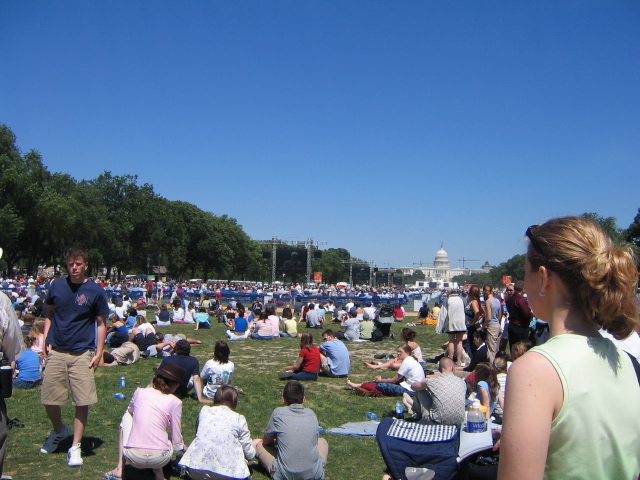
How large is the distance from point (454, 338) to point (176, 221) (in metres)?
69.2

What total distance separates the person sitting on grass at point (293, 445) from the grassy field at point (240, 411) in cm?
35

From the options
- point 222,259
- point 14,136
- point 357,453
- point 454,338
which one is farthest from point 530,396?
point 222,259

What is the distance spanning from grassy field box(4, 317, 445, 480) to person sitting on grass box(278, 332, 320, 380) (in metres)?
0.25

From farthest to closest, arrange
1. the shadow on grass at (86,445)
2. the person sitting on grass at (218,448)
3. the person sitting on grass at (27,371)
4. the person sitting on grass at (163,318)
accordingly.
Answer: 1. the person sitting on grass at (163,318)
2. the person sitting on grass at (27,371)
3. the shadow on grass at (86,445)
4. the person sitting on grass at (218,448)

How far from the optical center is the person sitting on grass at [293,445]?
218 inches

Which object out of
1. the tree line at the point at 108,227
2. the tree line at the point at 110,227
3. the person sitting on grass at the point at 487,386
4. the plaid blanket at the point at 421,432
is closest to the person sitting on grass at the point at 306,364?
the person sitting on grass at the point at 487,386

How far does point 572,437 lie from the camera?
1426mm

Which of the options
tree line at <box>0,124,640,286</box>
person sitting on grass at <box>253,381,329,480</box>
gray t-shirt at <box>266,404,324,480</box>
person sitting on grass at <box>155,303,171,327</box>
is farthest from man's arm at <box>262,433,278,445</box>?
tree line at <box>0,124,640,286</box>

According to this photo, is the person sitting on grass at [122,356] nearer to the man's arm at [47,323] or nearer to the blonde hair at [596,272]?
the man's arm at [47,323]

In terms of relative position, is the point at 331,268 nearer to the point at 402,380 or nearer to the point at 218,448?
the point at 402,380

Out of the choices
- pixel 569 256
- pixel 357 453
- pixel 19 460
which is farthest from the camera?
pixel 357 453

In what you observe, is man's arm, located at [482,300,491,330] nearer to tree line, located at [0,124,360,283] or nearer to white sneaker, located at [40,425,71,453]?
white sneaker, located at [40,425,71,453]

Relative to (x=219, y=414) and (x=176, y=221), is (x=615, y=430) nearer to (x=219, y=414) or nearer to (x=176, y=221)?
(x=219, y=414)

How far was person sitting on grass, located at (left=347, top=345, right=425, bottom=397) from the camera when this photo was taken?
370 inches
